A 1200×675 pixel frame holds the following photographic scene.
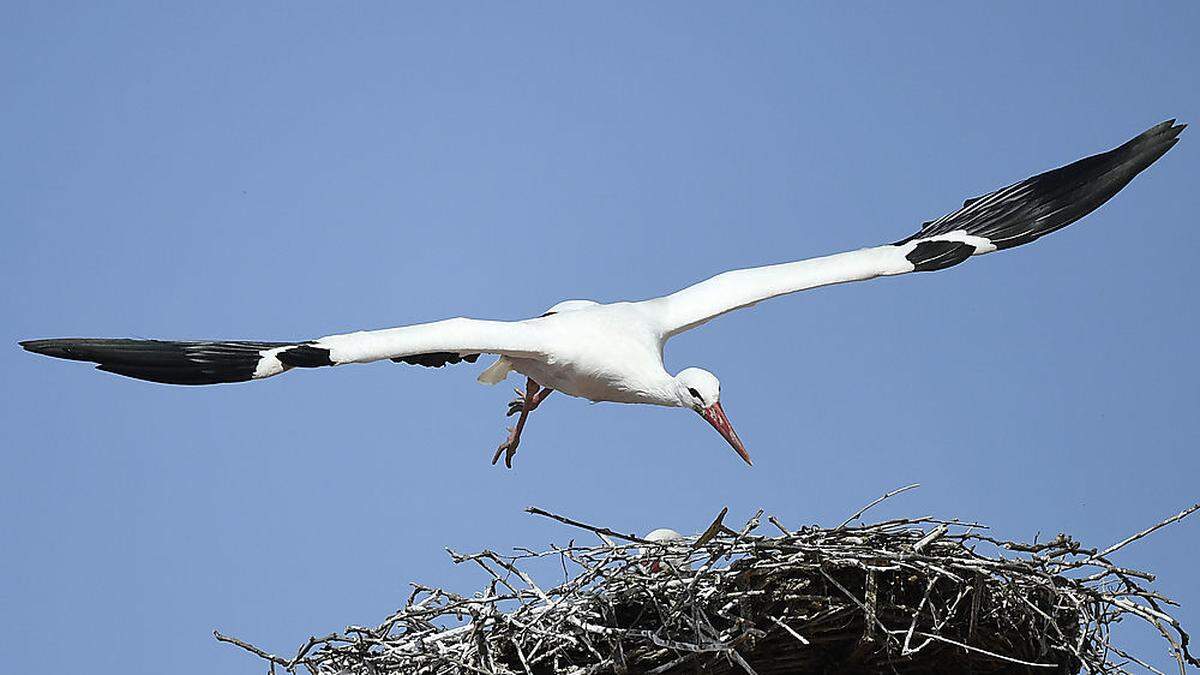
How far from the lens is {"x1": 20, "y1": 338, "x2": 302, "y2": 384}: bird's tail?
5.09 m

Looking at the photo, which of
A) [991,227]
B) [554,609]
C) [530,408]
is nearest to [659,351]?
[530,408]

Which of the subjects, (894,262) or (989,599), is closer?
(989,599)

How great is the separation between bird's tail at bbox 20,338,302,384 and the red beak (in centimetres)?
153

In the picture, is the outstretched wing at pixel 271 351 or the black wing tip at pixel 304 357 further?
the black wing tip at pixel 304 357

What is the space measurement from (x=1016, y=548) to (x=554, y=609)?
1.31 metres

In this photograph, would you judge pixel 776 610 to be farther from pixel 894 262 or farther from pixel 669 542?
pixel 894 262

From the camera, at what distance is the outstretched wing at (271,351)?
518 cm

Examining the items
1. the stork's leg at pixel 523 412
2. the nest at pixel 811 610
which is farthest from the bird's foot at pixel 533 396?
the nest at pixel 811 610

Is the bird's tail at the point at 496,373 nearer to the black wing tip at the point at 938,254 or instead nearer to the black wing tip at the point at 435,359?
the black wing tip at the point at 435,359

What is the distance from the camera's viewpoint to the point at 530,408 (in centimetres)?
695

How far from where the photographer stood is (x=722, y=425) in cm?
612

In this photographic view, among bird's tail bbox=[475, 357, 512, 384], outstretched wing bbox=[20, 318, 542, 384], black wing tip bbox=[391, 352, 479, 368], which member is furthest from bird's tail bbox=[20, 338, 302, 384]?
bird's tail bbox=[475, 357, 512, 384]

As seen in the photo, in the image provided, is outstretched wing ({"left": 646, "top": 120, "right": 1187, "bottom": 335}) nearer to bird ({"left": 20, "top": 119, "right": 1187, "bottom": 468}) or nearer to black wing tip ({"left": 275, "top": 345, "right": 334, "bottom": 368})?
bird ({"left": 20, "top": 119, "right": 1187, "bottom": 468})

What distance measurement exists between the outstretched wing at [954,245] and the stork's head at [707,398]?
1.49 ft
